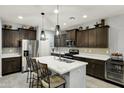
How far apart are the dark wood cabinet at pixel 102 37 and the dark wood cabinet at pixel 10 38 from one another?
414 cm

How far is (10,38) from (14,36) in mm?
227

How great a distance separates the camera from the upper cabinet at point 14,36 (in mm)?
4637

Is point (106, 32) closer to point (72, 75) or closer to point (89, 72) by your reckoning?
point (89, 72)

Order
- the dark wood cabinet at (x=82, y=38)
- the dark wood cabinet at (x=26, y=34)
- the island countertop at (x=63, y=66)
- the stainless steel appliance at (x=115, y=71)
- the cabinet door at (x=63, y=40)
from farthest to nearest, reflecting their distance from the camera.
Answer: the cabinet door at (x=63, y=40) → the dark wood cabinet at (x=26, y=34) → the dark wood cabinet at (x=82, y=38) → the stainless steel appliance at (x=115, y=71) → the island countertop at (x=63, y=66)

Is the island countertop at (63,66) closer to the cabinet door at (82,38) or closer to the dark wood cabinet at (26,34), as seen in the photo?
the cabinet door at (82,38)

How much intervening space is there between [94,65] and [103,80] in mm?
665

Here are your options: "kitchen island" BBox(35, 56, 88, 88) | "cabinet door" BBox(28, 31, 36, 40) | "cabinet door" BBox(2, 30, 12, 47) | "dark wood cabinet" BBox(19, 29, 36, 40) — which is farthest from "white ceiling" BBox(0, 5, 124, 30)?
"cabinet door" BBox(28, 31, 36, 40)

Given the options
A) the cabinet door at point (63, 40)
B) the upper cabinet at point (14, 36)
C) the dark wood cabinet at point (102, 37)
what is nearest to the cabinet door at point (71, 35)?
the cabinet door at point (63, 40)

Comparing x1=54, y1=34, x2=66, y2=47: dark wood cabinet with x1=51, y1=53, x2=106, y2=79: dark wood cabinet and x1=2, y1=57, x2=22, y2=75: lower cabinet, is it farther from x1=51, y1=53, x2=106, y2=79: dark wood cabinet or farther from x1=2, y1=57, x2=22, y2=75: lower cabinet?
x1=2, y1=57, x2=22, y2=75: lower cabinet

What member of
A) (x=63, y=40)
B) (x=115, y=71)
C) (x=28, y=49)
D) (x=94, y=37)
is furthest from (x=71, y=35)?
(x=115, y=71)

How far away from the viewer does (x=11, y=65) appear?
14.6 ft

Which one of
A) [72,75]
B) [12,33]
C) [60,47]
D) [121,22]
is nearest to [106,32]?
[121,22]

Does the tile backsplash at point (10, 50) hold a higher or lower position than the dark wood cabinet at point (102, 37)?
lower

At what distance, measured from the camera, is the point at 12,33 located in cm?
486
